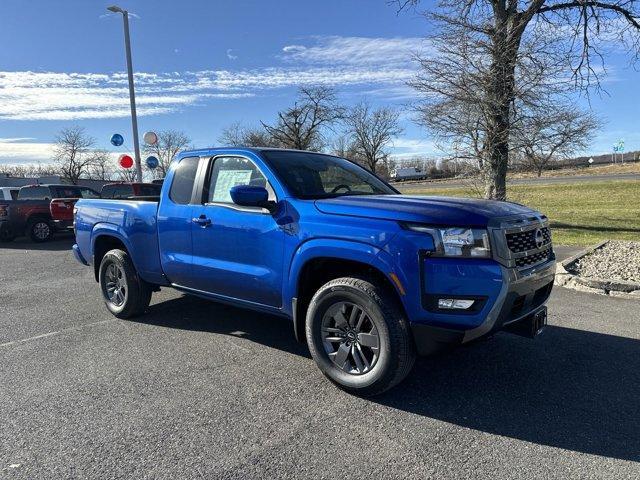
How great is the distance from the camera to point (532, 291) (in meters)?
Result: 3.60

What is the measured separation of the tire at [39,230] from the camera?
14.3 metres

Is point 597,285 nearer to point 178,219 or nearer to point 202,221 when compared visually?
point 202,221

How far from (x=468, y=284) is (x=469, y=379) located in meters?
1.17

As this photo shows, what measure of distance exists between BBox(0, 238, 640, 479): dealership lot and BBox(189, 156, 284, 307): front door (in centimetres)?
68

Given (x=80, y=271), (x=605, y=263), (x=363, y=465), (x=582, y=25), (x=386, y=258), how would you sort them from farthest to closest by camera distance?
(x=582, y=25)
(x=80, y=271)
(x=605, y=263)
(x=386, y=258)
(x=363, y=465)

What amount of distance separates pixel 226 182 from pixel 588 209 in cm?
1655

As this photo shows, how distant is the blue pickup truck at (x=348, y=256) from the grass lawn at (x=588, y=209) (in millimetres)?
7756

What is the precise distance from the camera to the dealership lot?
2879 mm

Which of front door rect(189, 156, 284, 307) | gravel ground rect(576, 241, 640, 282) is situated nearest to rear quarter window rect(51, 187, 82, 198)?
front door rect(189, 156, 284, 307)

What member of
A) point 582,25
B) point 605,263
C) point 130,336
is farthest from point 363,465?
point 582,25

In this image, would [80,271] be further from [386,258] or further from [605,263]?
[605,263]

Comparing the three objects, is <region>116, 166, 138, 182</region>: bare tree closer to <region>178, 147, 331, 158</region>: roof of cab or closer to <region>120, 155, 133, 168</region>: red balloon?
<region>120, 155, 133, 168</region>: red balloon

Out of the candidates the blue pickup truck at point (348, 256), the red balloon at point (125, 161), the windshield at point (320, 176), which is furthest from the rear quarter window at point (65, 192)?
the windshield at point (320, 176)

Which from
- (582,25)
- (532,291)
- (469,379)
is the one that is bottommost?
(469,379)
